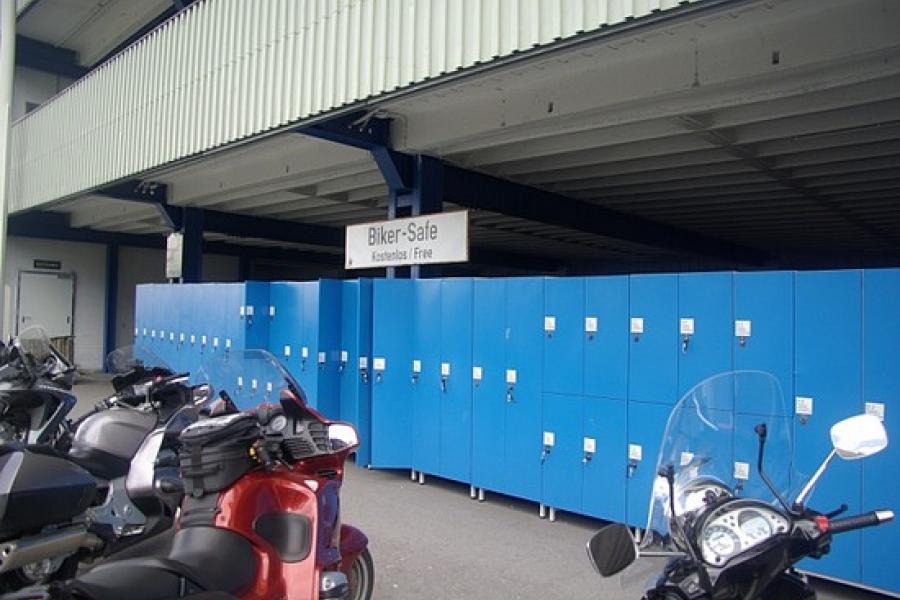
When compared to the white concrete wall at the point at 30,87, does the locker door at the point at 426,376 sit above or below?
below

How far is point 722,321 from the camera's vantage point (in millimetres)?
4609

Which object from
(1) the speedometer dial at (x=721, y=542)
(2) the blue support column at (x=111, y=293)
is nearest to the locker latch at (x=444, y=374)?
(1) the speedometer dial at (x=721, y=542)

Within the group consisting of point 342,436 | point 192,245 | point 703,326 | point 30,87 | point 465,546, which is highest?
point 30,87

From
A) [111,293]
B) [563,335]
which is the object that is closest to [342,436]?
[563,335]

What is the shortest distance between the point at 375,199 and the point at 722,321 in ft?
24.0

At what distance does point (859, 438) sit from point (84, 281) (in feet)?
60.8

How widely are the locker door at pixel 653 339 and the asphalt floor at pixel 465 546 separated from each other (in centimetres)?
124

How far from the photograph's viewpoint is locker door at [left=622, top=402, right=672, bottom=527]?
16.0 feet

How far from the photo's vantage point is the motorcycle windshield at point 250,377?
3.35 m

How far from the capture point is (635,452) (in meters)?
4.99

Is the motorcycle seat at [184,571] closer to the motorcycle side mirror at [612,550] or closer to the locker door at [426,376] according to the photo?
the motorcycle side mirror at [612,550]

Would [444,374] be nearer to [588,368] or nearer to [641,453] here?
[588,368]

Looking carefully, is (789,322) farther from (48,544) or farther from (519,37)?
(48,544)

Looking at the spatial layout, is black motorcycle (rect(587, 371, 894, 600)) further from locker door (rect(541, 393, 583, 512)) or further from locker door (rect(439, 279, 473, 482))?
locker door (rect(439, 279, 473, 482))
